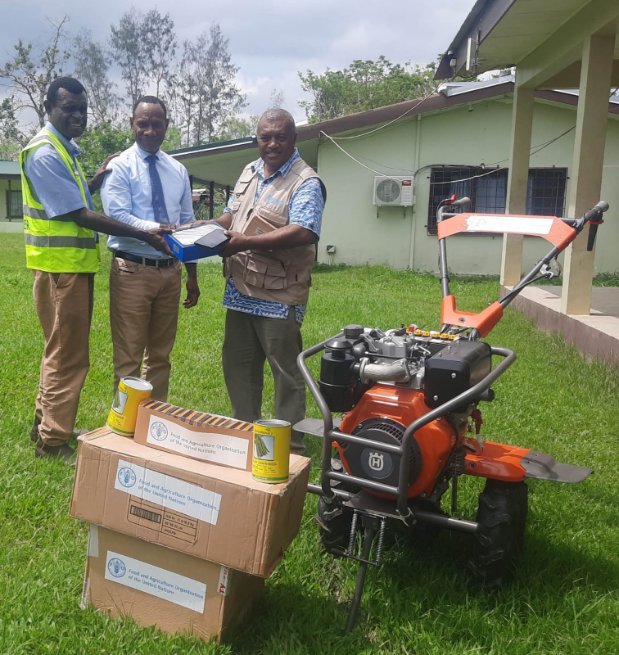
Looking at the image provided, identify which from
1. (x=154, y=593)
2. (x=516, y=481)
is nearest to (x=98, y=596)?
(x=154, y=593)

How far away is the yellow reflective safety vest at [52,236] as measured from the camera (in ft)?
11.8

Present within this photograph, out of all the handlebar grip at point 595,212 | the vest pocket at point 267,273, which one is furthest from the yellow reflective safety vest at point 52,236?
the handlebar grip at point 595,212

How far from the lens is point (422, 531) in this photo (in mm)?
3010

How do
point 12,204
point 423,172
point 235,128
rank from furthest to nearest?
point 235,128
point 12,204
point 423,172

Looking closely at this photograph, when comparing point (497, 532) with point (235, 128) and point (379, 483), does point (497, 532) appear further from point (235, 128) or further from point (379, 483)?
point (235, 128)

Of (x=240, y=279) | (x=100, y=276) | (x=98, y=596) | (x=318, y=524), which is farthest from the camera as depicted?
(x=100, y=276)

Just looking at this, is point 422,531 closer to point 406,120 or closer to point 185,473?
point 185,473

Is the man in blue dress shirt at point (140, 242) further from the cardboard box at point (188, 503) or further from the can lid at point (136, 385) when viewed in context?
the cardboard box at point (188, 503)

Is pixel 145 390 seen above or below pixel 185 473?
above

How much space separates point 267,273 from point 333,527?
4.35 ft

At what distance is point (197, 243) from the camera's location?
3223 mm

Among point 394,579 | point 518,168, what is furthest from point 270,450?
point 518,168

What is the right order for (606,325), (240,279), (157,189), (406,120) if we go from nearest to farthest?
1. (240,279)
2. (157,189)
3. (606,325)
4. (406,120)

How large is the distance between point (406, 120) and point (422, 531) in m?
12.3
